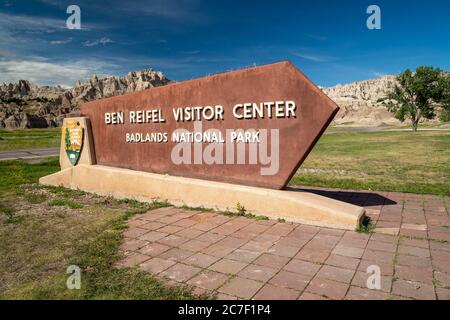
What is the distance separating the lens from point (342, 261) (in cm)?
420

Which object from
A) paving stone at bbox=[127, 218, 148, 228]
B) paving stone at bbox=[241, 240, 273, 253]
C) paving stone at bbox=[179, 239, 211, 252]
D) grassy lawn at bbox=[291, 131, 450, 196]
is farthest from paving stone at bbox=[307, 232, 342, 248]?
grassy lawn at bbox=[291, 131, 450, 196]

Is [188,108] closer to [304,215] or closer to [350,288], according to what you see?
[304,215]

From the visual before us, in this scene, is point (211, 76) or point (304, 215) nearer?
point (304, 215)

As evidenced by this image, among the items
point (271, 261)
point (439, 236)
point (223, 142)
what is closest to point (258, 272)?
point (271, 261)

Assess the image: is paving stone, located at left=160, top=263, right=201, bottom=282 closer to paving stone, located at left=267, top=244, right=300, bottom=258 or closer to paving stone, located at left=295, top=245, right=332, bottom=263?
paving stone, located at left=267, top=244, right=300, bottom=258

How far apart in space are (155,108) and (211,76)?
1827mm

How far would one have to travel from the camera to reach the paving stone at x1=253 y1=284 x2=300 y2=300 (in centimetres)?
335

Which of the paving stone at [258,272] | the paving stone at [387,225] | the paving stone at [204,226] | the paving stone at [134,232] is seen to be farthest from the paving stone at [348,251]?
the paving stone at [134,232]

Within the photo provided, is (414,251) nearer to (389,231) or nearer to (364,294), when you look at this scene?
(389,231)

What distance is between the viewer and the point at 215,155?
686 cm

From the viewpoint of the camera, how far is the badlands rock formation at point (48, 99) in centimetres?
8188

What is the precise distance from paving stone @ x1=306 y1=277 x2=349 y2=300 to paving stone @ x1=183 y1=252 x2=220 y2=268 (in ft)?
4.27

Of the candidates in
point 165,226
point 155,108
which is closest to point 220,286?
point 165,226

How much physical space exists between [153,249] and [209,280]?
1.30 meters
